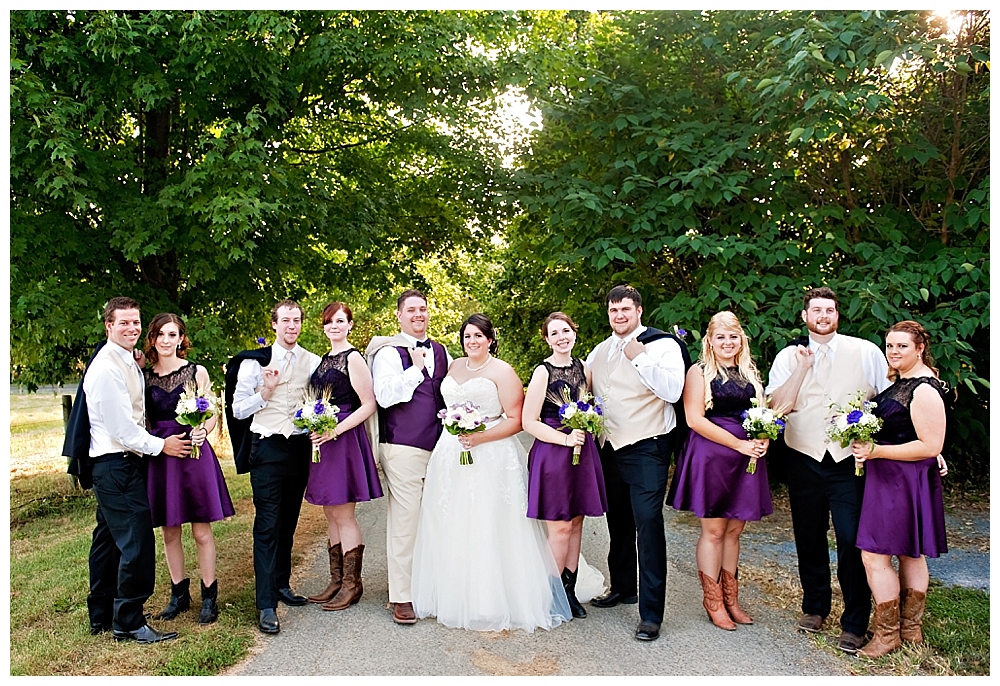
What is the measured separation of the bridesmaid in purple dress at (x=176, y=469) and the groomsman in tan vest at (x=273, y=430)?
24cm

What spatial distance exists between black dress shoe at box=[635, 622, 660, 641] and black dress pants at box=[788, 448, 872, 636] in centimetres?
103

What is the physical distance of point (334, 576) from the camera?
5930 millimetres

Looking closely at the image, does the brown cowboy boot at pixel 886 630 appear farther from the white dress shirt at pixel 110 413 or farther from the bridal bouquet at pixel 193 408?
the white dress shirt at pixel 110 413

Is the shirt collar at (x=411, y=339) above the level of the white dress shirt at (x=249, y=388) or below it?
above

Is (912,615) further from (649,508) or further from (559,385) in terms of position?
(559,385)

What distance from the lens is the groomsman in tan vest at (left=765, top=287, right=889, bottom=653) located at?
4.94 meters

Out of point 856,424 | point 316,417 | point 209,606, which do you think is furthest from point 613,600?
point 209,606

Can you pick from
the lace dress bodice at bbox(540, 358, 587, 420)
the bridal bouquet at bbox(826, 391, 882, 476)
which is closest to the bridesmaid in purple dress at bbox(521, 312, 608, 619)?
the lace dress bodice at bbox(540, 358, 587, 420)

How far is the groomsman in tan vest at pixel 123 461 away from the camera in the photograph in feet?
15.9

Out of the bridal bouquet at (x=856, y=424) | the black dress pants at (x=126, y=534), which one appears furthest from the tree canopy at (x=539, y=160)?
the black dress pants at (x=126, y=534)

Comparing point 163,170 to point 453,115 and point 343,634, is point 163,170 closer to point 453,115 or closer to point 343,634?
point 453,115

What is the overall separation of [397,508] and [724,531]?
2157 millimetres

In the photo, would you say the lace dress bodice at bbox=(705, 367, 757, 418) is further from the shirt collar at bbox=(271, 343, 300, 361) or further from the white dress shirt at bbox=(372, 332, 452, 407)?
the shirt collar at bbox=(271, 343, 300, 361)
